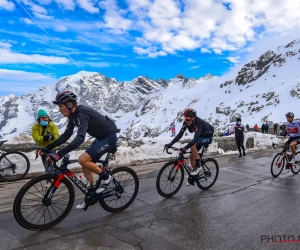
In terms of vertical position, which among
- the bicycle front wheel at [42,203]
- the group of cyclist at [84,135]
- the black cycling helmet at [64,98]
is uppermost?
the black cycling helmet at [64,98]

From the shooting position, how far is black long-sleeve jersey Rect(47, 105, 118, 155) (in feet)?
15.1

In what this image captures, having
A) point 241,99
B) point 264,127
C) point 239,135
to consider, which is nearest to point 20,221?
point 239,135

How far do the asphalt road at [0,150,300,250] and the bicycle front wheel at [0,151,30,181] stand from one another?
3.98ft

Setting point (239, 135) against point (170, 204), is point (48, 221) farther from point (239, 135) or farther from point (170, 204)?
point (239, 135)

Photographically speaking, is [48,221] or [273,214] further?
[273,214]

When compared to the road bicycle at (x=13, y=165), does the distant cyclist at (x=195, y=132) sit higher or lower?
higher

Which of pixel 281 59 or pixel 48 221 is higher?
pixel 281 59

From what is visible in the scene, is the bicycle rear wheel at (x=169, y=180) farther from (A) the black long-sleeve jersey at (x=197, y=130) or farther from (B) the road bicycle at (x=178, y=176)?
(A) the black long-sleeve jersey at (x=197, y=130)

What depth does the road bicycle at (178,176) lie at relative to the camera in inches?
255

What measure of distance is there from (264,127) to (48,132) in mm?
35554

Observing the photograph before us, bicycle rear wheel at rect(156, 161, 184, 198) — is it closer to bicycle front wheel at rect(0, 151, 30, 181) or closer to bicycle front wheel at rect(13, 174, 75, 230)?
bicycle front wheel at rect(13, 174, 75, 230)

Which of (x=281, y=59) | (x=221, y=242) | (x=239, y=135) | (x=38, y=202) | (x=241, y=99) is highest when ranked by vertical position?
(x=281, y=59)

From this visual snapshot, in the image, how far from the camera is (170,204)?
5.90 m

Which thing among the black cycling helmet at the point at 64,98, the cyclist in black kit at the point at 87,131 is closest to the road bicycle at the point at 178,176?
the cyclist in black kit at the point at 87,131
